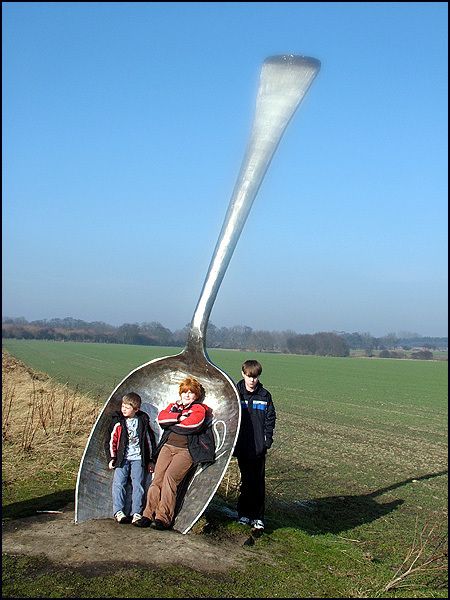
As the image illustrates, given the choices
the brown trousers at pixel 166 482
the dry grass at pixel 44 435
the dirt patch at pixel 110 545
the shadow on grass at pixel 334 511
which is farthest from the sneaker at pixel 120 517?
the dry grass at pixel 44 435

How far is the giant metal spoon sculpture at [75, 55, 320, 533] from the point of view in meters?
5.44

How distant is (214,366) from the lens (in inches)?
226

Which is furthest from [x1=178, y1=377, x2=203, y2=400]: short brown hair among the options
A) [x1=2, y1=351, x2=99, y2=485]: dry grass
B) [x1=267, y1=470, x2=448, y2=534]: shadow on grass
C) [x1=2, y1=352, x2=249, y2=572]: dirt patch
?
[x1=2, y1=351, x2=99, y2=485]: dry grass

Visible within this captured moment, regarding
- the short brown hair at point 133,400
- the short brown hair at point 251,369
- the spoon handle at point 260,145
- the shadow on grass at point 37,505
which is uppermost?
the spoon handle at point 260,145

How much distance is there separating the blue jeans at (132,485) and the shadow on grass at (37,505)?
697mm

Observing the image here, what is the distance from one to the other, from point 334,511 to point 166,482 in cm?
321

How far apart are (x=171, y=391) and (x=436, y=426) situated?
1422 centimetres

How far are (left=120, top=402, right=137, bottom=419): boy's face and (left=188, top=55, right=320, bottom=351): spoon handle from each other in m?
0.72

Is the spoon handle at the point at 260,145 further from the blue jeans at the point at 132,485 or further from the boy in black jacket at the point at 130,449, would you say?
the blue jeans at the point at 132,485

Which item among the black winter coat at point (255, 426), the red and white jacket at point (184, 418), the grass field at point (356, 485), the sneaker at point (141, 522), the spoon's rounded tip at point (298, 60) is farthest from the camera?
the spoon's rounded tip at point (298, 60)

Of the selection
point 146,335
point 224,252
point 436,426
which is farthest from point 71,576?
point 146,335

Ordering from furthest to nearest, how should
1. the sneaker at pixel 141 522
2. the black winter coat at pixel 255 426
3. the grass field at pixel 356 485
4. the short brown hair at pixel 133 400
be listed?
the black winter coat at pixel 255 426 → the short brown hair at pixel 133 400 → the grass field at pixel 356 485 → the sneaker at pixel 141 522

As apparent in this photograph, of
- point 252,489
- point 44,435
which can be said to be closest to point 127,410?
point 252,489

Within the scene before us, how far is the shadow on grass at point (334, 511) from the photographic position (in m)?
6.94
